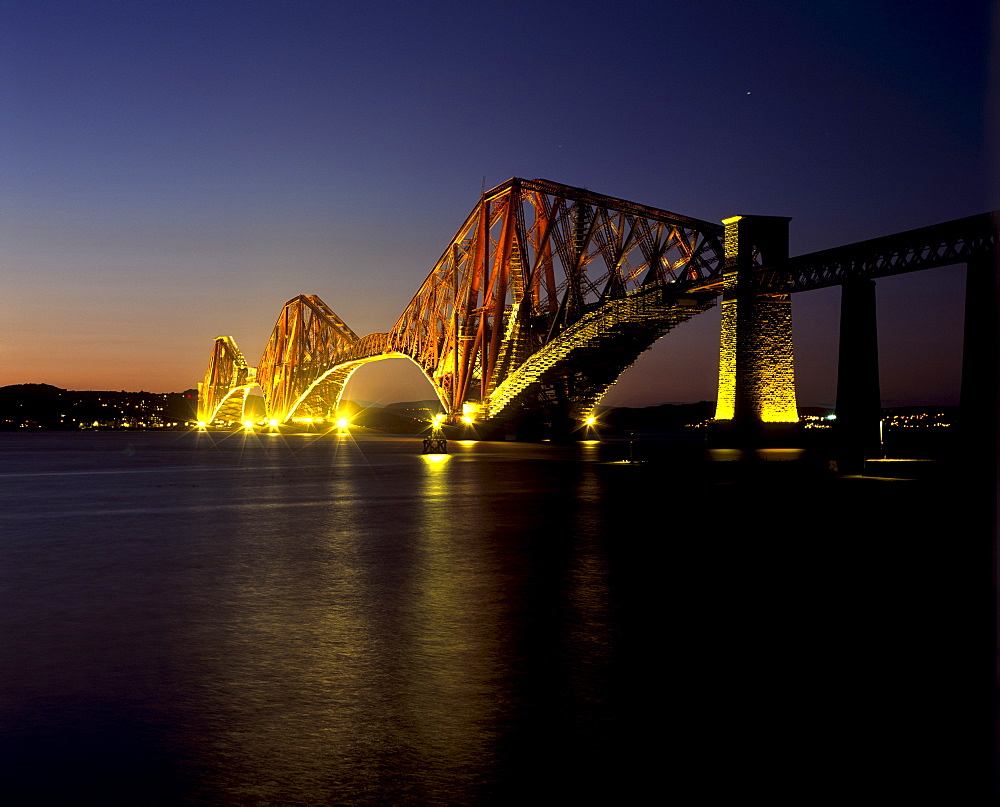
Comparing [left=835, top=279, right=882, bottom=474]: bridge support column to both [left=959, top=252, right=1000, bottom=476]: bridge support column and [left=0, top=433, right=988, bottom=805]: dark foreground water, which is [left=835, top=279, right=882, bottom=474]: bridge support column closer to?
[left=959, top=252, right=1000, bottom=476]: bridge support column

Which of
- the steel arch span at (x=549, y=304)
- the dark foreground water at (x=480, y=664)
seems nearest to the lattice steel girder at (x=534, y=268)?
the steel arch span at (x=549, y=304)

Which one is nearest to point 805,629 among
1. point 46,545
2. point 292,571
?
point 292,571

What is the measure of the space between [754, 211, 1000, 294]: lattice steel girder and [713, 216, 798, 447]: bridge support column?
3.95 feet

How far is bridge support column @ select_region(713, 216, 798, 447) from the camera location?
50.5 m

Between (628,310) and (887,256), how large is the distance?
25.4m

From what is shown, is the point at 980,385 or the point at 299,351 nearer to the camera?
the point at 980,385

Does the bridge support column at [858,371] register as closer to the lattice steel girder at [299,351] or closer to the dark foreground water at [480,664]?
the dark foreground water at [480,664]

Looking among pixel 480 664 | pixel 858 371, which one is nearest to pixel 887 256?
pixel 858 371

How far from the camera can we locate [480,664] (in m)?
7.04

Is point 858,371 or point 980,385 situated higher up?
point 858,371

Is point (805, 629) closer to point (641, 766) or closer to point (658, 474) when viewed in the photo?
point (641, 766)

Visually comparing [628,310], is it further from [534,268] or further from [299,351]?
[299,351]

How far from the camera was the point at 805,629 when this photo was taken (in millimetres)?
8250

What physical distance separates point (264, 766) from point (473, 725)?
4.19ft
